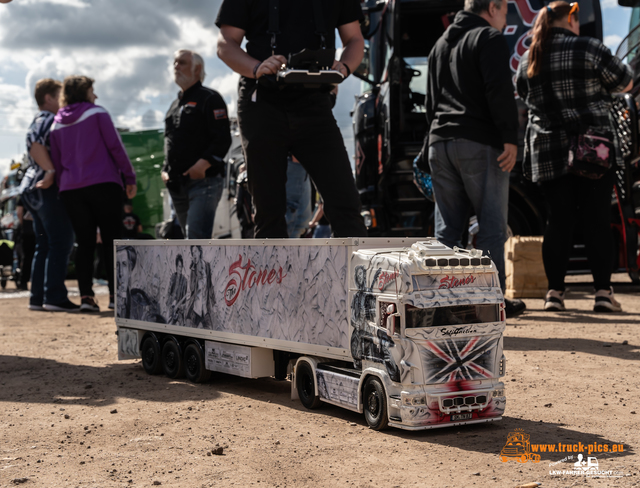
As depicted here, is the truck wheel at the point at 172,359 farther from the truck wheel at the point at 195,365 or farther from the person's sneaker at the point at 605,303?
the person's sneaker at the point at 605,303

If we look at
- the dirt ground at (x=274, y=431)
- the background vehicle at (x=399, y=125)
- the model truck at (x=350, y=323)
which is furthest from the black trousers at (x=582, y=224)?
the model truck at (x=350, y=323)

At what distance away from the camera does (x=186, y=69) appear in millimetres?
6023

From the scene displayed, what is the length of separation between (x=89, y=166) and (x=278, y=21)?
371 centimetres

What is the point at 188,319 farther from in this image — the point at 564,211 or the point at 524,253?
the point at 524,253

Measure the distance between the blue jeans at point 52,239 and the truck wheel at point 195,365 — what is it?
408 centimetres

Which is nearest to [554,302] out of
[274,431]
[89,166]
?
[274,431]

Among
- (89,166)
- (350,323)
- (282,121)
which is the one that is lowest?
(350,323)

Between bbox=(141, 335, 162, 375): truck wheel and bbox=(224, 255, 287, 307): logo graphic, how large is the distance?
27.6 inches

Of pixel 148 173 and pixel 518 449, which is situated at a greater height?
pixel 148 173

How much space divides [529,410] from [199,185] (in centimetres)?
352

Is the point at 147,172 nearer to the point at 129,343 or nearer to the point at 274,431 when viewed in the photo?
the point at 129,343

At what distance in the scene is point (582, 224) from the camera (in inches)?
244

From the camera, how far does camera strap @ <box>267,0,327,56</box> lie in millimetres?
4012

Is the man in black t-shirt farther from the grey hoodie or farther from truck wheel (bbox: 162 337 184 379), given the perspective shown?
the grey hoodie
